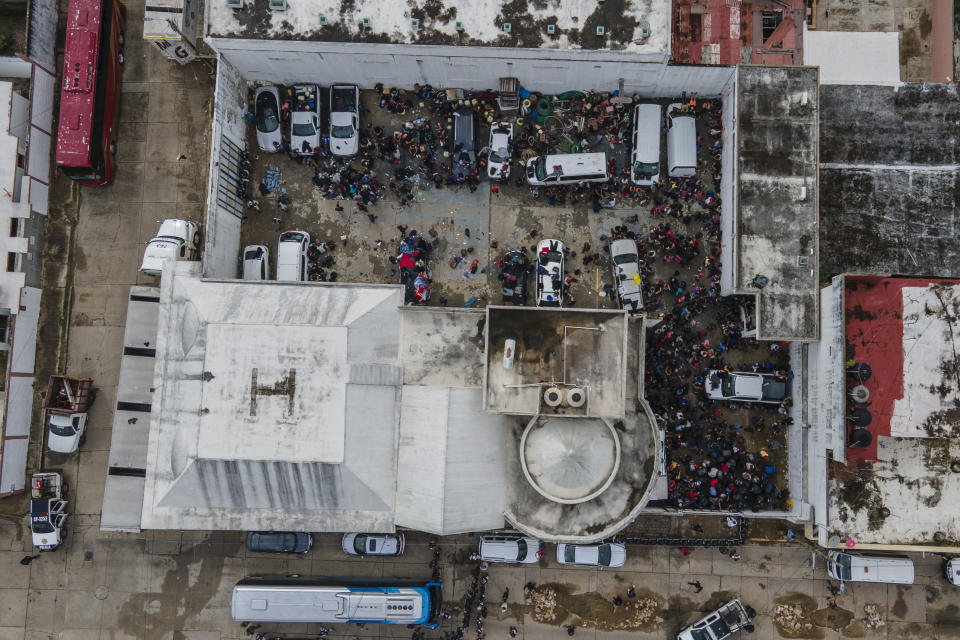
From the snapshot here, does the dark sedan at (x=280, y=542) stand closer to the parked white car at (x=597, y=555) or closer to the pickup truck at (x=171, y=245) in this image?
the parked white car at (x=597, y=555)

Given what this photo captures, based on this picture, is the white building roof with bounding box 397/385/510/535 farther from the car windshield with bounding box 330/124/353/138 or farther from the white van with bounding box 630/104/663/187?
the white van with bounding box 630/104/663/187

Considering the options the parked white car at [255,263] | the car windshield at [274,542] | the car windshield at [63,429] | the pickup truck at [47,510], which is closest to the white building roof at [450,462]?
the car windshield at [274,542]

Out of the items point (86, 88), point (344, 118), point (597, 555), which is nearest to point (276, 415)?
point (344, 118)

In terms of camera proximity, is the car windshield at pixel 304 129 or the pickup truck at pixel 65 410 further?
the car windshield at pixel 304 129

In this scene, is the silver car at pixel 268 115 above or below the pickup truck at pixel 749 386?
above

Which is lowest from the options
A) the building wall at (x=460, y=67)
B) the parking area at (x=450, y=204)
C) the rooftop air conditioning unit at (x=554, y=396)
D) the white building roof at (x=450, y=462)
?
the white building roof at (x=450, y=462)

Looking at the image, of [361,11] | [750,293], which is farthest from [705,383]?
[361,11]

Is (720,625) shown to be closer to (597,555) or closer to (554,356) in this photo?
(597,555)

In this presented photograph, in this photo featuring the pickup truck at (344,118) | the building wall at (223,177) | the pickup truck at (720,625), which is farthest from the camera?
the pickup truck at (344,118)
